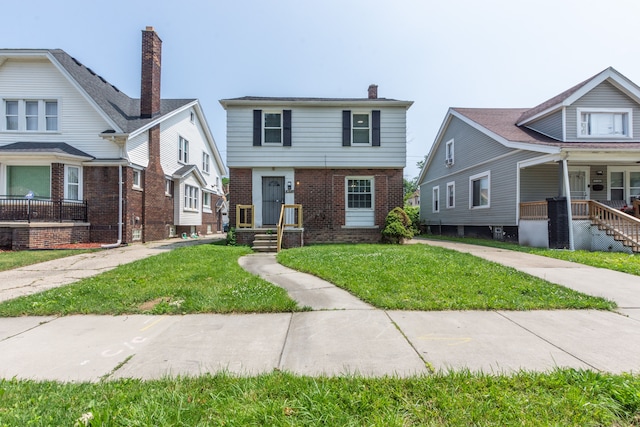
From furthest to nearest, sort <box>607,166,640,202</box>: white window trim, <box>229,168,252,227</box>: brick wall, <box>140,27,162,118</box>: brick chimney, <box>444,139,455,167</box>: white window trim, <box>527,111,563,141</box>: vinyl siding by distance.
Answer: <box>444,139,455,167</box>: white window trim
<box>140,27,162,118</box>: brick chimney
<box>607,166,640,202</box>: white window trim
<box>527,111,563,141</box>: vinyl siding
<box>229,168,252,227</box>: brick wall

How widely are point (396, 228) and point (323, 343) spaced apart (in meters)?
9.04

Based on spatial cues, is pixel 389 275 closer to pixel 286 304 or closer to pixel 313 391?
pixel 286 304

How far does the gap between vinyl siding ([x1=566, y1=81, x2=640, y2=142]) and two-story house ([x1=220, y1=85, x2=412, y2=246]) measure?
7.02 m

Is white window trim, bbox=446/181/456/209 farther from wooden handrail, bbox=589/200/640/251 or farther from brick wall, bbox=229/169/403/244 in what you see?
wooden handrail, bbox=589/200/640/251

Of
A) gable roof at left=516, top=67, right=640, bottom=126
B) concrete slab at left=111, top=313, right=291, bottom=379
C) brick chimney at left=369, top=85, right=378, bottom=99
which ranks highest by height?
brick chimney at left=369, top=85, right=378, bottom=99

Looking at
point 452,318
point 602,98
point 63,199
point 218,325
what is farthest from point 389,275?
point 602,98

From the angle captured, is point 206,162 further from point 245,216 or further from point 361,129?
point 361,129

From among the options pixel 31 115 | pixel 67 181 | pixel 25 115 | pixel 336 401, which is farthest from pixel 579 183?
pixel 25 115

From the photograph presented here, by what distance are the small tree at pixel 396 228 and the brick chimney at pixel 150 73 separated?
1226 cm

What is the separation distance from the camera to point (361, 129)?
12516 millimetres

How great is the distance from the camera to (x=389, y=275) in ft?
18.1

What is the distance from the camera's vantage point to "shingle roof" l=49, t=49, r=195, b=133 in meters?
12.4

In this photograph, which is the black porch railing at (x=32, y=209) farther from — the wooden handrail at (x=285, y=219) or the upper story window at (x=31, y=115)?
the wooden handrail at (x=285, y=219)

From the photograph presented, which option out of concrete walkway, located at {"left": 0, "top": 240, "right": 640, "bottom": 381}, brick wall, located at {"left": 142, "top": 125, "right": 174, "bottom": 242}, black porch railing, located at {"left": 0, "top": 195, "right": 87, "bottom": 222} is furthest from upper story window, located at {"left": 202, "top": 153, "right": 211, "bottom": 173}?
concrete walkway, located at {"left": 0, "top": 240, "right": 640, "bottom": 381}
